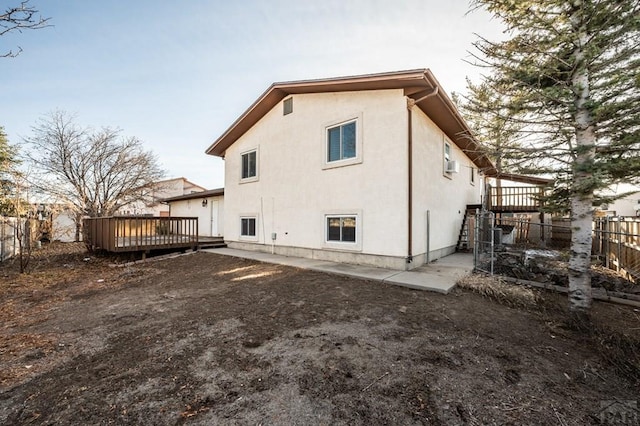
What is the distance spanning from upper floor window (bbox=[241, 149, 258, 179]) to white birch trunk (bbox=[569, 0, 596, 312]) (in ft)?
31.6

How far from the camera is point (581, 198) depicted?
427 cm

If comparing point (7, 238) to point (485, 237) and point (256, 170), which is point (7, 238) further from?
point (485, 237)

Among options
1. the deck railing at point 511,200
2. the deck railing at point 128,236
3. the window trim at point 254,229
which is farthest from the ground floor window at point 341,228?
the deck railing at point 511,200

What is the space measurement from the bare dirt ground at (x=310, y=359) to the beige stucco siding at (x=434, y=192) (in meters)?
2.73

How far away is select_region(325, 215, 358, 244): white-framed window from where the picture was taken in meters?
7.83

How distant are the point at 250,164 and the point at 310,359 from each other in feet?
32.4

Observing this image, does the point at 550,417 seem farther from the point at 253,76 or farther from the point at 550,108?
the point at 253,76

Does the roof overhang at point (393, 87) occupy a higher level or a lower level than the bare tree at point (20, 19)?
higher

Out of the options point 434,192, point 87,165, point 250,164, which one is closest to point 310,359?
point 434,192

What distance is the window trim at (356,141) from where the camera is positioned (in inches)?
305

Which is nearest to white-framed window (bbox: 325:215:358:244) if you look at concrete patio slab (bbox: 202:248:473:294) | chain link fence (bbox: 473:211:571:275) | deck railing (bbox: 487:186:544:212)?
concrete patio slab (bbox: 202:248:473:294)

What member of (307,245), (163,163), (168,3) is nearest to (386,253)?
(307,245)

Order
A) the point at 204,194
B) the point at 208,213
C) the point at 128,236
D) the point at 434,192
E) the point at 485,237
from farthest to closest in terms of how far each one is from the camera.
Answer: the point at 208,213
the point at 204,194
the point at 128,236
the point at 485,237
the point at 434,192

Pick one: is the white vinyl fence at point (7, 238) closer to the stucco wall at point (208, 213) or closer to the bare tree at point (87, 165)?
the bare tree at point (87, 165)
